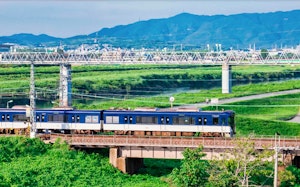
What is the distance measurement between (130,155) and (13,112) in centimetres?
1052

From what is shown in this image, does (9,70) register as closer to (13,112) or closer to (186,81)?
(186,81)

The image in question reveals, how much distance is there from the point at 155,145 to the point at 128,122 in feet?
16.4

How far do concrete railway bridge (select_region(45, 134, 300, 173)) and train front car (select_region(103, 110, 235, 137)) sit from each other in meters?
3.14

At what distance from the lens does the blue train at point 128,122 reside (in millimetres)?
36688

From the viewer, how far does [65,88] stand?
216 feet

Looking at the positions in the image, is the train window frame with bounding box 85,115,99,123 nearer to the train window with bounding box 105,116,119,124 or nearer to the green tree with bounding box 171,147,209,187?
the train window with bounding box 105,116,119,124

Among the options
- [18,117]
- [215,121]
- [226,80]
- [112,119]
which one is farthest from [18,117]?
[226,80]

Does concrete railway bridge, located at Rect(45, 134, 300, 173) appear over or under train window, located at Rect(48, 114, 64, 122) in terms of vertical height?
under

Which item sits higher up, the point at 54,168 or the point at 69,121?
the point at 69,121

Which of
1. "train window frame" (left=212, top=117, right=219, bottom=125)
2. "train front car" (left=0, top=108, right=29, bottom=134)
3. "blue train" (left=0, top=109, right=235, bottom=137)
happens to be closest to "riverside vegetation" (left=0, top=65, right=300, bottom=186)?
"blue train" (left=0, top=109, right=235, bottom=137)

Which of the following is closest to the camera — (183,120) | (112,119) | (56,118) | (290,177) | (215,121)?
(290,177)

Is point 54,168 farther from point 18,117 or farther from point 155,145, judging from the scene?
point 18,117

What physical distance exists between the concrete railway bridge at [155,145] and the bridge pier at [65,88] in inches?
929

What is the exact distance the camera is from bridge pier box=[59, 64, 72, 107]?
59.9 metres
